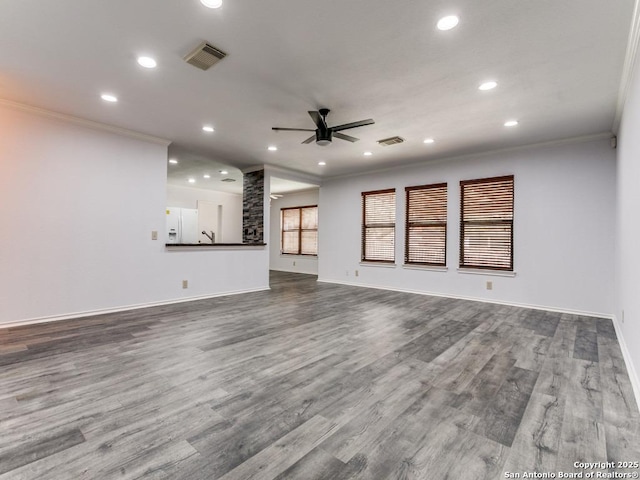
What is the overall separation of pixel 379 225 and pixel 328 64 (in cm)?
460

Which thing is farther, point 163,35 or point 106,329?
point 106,329

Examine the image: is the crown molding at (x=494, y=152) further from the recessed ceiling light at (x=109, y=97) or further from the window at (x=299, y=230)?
the recessed ceiling light at (x=109, y=97)

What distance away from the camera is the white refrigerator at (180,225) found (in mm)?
7184

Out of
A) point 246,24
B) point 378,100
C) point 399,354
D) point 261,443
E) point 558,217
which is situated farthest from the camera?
point 558,217

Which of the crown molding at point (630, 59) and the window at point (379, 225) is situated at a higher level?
the crown molding at point (630, 59)

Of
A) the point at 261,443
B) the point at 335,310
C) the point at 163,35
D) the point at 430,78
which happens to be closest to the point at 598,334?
the point at 335,310

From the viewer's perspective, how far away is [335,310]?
468cm

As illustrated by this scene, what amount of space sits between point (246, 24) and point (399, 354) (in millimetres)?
3064

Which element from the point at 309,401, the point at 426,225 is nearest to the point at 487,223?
the point at 426,225

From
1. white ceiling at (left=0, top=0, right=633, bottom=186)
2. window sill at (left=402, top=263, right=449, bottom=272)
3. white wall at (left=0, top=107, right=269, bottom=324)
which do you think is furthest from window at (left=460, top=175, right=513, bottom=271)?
white wall at (left=0, top=107, right=269, bottom=324)

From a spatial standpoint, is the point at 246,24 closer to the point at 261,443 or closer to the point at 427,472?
the point at 261,443

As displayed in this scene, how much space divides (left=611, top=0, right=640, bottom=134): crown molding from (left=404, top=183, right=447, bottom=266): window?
2869 mm

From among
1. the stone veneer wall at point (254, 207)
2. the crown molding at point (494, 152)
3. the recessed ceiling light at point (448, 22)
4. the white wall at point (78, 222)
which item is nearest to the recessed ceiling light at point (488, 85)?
the recessed ceiling light at point (448, 22)

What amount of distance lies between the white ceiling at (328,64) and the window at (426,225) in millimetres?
1722
